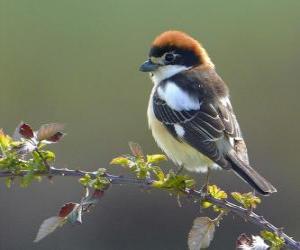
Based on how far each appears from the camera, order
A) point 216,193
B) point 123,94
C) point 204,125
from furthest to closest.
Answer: point 123,94
point 204,125
point 216,193

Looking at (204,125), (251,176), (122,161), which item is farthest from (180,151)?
(122,161)

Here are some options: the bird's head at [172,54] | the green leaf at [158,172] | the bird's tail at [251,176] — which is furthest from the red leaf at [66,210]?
the bird's head at [172,54]

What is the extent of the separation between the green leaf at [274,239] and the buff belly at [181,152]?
0.98 m

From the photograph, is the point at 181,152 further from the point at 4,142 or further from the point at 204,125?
the point at 4,142

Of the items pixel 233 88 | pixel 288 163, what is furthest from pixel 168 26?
pixel 288 163

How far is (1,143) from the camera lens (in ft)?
10.5

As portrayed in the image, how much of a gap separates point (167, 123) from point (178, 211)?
8.32 ft

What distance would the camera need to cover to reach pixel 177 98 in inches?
164

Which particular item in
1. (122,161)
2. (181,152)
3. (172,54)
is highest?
(172,54)

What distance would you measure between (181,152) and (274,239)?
43.1 inches

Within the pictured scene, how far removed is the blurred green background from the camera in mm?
6402

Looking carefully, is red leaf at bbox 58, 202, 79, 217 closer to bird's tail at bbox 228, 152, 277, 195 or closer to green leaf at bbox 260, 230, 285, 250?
green leaf at bbox 260, 230, 285, 250

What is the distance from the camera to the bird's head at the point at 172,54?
14.4 ft

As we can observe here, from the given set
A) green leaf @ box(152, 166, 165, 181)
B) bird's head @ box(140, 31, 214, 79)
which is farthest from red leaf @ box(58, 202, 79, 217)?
bird's head @ box(140, 31, 214, 79)
